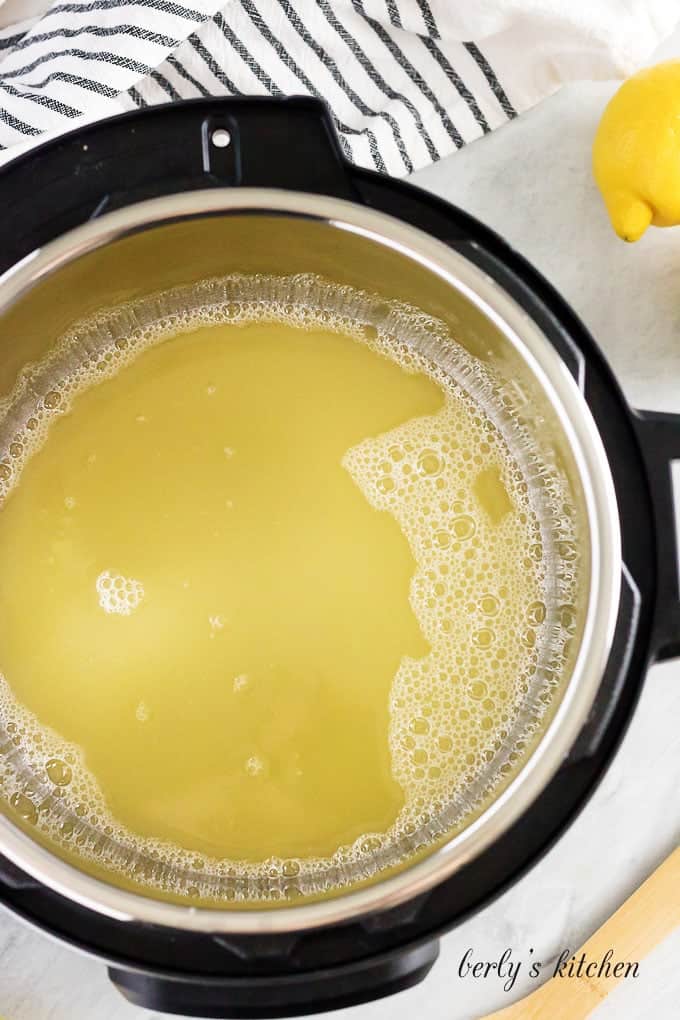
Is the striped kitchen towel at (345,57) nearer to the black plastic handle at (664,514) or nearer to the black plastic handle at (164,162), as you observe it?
the black plastic handle at (164,162)

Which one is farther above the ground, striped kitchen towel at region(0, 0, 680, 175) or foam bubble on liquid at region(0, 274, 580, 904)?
striped kitchen towel at region(0, 0, 680, 175)

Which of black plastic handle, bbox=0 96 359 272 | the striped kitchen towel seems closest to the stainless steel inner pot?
black plastic handle, bbox=0 96 359 272

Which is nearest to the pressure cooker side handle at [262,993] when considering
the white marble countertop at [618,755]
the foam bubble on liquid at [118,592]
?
the white marble countertop at [618,755]

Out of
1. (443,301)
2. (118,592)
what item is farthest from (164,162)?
(118,592)

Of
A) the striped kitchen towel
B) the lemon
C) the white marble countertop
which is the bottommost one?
the white marble countertop

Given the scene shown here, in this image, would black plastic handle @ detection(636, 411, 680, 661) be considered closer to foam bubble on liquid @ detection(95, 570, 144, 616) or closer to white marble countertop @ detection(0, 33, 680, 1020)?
white marble countertop @ detection(0, 33, 680, 1020)
